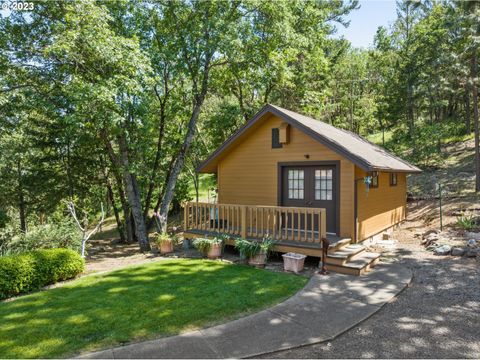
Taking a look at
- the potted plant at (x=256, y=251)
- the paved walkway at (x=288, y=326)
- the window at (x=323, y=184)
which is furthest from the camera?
the window at (x=323, y=184)

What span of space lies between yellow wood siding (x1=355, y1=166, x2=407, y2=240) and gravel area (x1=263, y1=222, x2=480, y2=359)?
2.63m

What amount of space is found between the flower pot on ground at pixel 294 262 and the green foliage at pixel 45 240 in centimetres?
692

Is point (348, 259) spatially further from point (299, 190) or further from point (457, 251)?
point (457, 251)

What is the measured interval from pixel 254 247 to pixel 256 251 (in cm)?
12

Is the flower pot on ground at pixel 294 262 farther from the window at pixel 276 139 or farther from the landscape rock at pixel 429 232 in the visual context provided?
the landscape rock at pixel 429 232

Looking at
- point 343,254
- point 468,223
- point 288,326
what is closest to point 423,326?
point 288,326

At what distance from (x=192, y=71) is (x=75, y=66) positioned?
16.1 ft

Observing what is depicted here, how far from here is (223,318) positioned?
5.19 m

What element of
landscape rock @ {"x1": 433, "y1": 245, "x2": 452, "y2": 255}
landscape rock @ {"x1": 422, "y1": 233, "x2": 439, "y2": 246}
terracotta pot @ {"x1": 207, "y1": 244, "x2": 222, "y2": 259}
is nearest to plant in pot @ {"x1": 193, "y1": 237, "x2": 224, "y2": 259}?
terracotta pot @ {"x1": 207, "y1": 244, "x2": 222, "y2": 259}

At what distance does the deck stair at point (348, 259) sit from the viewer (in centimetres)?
761

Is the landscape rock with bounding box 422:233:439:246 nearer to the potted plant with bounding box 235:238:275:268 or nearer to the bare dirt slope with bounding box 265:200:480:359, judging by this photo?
the bare dirt slope with bounding box 265:200:480:359

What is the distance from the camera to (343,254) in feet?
26.2

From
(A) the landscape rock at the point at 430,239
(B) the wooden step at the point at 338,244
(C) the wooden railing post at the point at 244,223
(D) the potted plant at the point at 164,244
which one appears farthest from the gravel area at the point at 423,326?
(D) the potted plant at the point at 164,244

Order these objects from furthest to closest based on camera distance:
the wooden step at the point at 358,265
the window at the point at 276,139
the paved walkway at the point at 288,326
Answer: the window at the point at 276,139
the wooden step at the point at 358,265
the paved walkway at the point at 288,326
